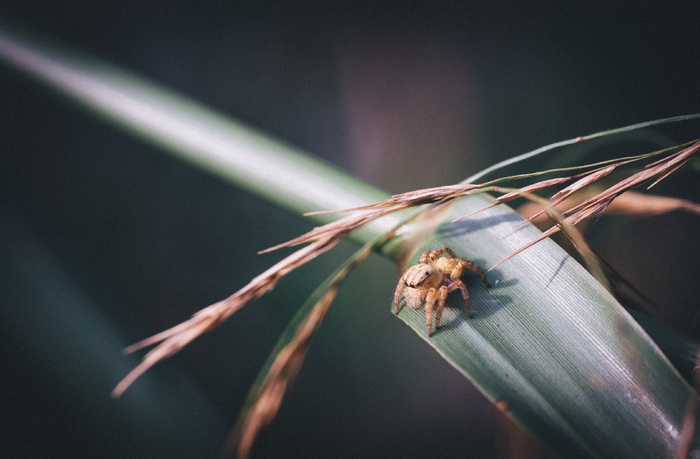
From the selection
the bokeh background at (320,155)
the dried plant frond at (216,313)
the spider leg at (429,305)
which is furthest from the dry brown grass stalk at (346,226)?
the bokeh background at (320,155)

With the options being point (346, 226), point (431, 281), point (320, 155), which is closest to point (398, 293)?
point (431, 281)

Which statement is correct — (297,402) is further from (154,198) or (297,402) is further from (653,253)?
(653,253)

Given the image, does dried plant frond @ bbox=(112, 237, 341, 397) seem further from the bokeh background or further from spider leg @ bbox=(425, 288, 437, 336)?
the bokeh background

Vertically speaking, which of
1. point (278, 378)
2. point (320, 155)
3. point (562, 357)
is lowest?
point (562, 357)

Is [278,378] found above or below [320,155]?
below

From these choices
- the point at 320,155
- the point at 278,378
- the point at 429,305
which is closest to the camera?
the point at 278,378

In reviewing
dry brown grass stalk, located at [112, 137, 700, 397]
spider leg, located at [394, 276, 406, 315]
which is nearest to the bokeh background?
spider leg, located at [394, 276, 406, 315]

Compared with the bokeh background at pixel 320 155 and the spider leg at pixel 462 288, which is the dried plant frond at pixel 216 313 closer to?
the spider leg at pixel 462 288

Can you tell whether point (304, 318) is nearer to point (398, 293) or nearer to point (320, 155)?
point (398, 293)
